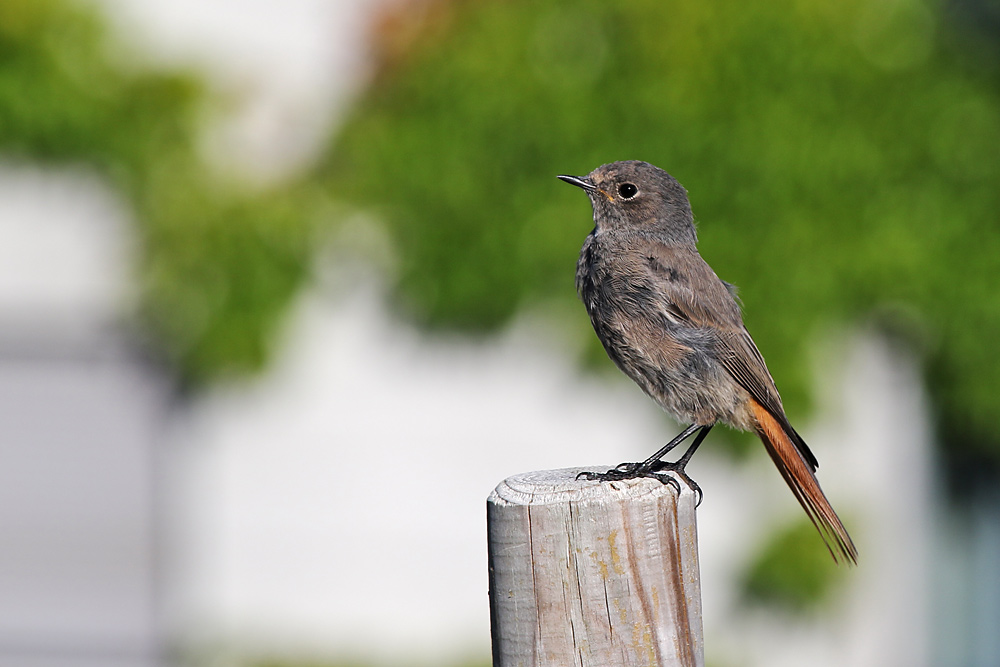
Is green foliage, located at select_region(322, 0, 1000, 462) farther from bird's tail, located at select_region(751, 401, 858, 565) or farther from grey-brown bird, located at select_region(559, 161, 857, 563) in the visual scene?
bird's tail, located at select_region(751, 401, 858, 565)

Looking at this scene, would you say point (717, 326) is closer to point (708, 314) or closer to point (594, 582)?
point (708, 314)

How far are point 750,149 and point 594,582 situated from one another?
19.8 feet

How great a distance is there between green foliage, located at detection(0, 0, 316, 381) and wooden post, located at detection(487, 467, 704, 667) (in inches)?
241

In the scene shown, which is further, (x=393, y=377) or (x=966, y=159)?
(x=393, y=377)

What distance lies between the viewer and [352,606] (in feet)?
30.2

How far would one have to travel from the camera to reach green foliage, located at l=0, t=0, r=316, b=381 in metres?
8.79

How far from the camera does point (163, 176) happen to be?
8.90 m

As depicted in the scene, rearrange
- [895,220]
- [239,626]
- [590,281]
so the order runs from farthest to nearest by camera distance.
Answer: [239,626]
[895,220]
[590,281]

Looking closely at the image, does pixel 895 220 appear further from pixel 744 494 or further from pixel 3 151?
pixel 3 151

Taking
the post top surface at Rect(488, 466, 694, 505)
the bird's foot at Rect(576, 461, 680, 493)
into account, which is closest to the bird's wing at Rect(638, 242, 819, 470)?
the bird's foot at Rect(576, 461, 680, 493)

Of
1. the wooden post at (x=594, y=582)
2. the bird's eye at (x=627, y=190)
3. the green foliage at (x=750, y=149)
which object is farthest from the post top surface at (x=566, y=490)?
the green foliage at (x=750, y=149)

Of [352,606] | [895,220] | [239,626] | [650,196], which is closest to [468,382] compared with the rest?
[352,606]

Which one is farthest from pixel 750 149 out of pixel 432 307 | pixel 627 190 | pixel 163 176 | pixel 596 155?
pixel 163 176

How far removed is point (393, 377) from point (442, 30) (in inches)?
96.7
